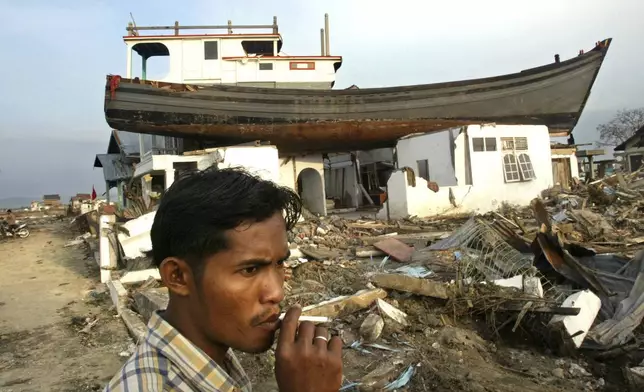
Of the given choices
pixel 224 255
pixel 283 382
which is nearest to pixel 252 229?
pixel 224 255

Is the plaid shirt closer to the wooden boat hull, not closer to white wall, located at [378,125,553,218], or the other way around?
white wall, located at [378,125,553,218]

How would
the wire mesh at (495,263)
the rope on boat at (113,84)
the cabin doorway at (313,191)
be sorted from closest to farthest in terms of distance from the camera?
1. the wire mesh at (495,263)
2. the rope on boat at (113,84)
3. the cabin doorway at (313,191)

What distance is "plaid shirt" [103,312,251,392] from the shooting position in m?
0.81

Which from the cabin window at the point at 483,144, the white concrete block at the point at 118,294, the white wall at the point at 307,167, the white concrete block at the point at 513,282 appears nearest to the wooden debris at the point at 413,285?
the white concrete block at the point at 513,282

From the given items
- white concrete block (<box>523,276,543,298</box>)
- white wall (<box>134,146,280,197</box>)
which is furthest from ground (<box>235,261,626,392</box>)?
white wall (<box>134,146,280,197</box>)

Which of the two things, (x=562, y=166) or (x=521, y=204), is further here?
(x=562, y=166)

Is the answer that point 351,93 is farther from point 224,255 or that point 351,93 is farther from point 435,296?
point 224,255

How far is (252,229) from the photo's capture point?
0.96 meters

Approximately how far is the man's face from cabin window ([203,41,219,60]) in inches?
663

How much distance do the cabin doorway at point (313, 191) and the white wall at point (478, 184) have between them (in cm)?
335

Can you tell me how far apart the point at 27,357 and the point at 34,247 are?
10.6 m

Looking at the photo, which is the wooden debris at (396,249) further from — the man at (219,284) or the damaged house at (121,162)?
the damaged house at (121,162)

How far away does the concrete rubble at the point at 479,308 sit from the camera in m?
3.75

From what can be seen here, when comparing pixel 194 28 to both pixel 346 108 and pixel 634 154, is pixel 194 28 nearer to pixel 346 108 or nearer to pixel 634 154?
pixel 346 108
